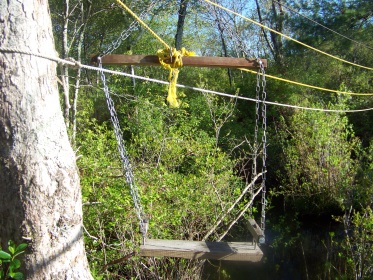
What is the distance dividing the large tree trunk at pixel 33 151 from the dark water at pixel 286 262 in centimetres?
342

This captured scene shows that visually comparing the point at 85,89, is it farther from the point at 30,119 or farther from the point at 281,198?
the point at 30,119

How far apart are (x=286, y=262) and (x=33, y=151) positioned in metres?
4.88

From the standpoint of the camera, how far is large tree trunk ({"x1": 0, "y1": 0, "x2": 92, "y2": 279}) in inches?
79.0

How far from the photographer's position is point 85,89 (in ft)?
36.2

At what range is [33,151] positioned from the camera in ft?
6.66

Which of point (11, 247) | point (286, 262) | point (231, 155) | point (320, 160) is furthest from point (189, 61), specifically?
point (231, 155)

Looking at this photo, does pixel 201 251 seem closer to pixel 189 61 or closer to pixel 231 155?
pixel 189 61

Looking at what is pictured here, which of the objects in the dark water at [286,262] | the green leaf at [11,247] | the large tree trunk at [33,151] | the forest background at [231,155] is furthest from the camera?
the dark water at [286,262]

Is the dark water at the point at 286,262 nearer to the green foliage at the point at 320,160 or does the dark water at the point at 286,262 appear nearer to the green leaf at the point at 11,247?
the green foliage at the point at 320,160

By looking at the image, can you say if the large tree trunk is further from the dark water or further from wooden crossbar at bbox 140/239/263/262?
the dark water

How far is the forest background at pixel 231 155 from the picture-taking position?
423 cm

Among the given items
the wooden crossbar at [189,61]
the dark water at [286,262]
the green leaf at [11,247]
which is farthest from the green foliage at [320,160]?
the green leaf at [11,247]

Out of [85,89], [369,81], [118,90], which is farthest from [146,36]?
[369,81]

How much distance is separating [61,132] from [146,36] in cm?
1066
